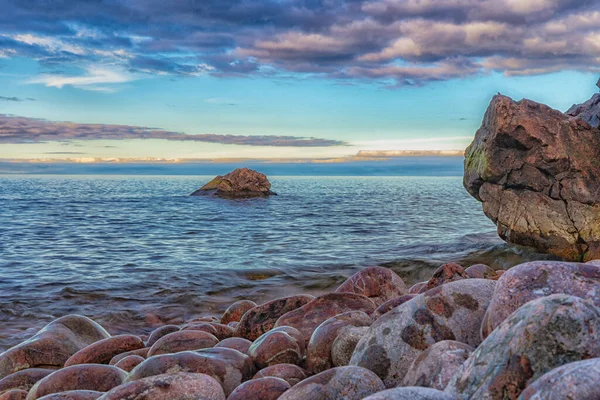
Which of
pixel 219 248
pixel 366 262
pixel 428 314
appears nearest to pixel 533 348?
pixel 428 314

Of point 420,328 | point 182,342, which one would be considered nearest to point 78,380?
point 182,342

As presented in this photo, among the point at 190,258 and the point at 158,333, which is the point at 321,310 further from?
the point at 190,258

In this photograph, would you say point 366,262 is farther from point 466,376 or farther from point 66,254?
point 466,376

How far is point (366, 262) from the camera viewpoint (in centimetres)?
1802

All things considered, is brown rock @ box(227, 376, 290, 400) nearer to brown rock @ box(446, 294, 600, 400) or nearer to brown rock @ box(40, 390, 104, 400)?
brown rock @ box(40, 390, 104, 400)

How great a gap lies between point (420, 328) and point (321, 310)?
2.58 m

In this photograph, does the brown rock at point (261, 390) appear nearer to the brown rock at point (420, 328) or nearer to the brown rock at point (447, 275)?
the brown rock at point (420, 328)

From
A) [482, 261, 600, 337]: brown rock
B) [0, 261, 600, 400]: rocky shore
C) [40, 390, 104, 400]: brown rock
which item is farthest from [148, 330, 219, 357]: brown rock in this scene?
[482, 261, 600, 337]: brown rock

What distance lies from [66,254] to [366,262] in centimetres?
1073

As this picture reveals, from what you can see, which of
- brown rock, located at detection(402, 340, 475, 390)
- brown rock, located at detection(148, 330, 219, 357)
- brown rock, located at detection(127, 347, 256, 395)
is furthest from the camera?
brown rock, located at detection(148, 330, 219, 357)

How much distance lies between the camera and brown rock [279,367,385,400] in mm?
4246

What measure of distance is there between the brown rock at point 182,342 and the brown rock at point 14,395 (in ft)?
4.73

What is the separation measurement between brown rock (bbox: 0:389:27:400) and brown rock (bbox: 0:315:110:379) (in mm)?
1352

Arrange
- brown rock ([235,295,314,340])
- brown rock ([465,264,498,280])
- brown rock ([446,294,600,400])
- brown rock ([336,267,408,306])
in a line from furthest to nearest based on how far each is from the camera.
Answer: brown rock ([465,264,498,280]), brown rock ([336,267,408,306]), brown rock ([235,295,314,340]), brown rock ([446,294,600,400])
